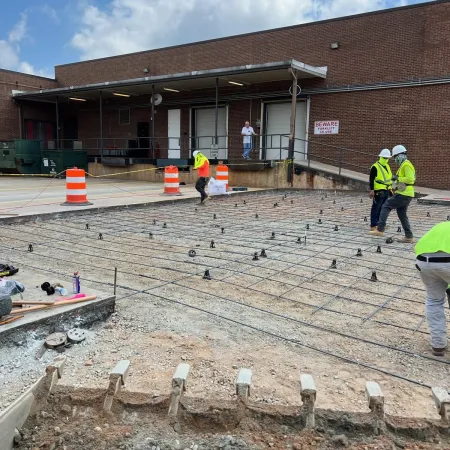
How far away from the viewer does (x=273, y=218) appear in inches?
413

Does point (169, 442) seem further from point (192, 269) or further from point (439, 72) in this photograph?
A: point (439, 72)

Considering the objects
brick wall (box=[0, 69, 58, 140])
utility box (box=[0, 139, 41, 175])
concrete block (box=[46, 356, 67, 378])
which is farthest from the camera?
brick wall (box=[0, 69, 58, 140])

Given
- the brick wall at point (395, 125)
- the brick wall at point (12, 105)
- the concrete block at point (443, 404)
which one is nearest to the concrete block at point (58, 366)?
the concrete block at point (443, 404)

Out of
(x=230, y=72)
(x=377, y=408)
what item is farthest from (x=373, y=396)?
(x=230, y=72)

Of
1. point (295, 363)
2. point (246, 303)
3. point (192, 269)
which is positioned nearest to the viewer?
point (295, 363)

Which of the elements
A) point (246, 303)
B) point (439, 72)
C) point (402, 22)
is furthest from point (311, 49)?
point (246, 303)

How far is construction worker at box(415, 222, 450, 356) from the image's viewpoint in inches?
129

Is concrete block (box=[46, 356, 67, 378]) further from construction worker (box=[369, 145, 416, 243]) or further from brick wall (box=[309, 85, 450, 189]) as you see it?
brick wall (box=[309, 85, 450, 189])

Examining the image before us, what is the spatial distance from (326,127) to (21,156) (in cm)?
1649

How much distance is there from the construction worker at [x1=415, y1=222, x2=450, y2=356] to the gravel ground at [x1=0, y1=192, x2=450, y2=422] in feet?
0.66

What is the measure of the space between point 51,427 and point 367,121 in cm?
1914

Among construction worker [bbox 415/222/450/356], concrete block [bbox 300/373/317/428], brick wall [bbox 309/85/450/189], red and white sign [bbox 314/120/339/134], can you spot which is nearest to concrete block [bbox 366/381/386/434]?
concrete block [bbox 300/373/317/428]

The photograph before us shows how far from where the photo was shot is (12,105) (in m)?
28.5

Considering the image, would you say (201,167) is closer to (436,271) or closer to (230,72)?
(230,72)
